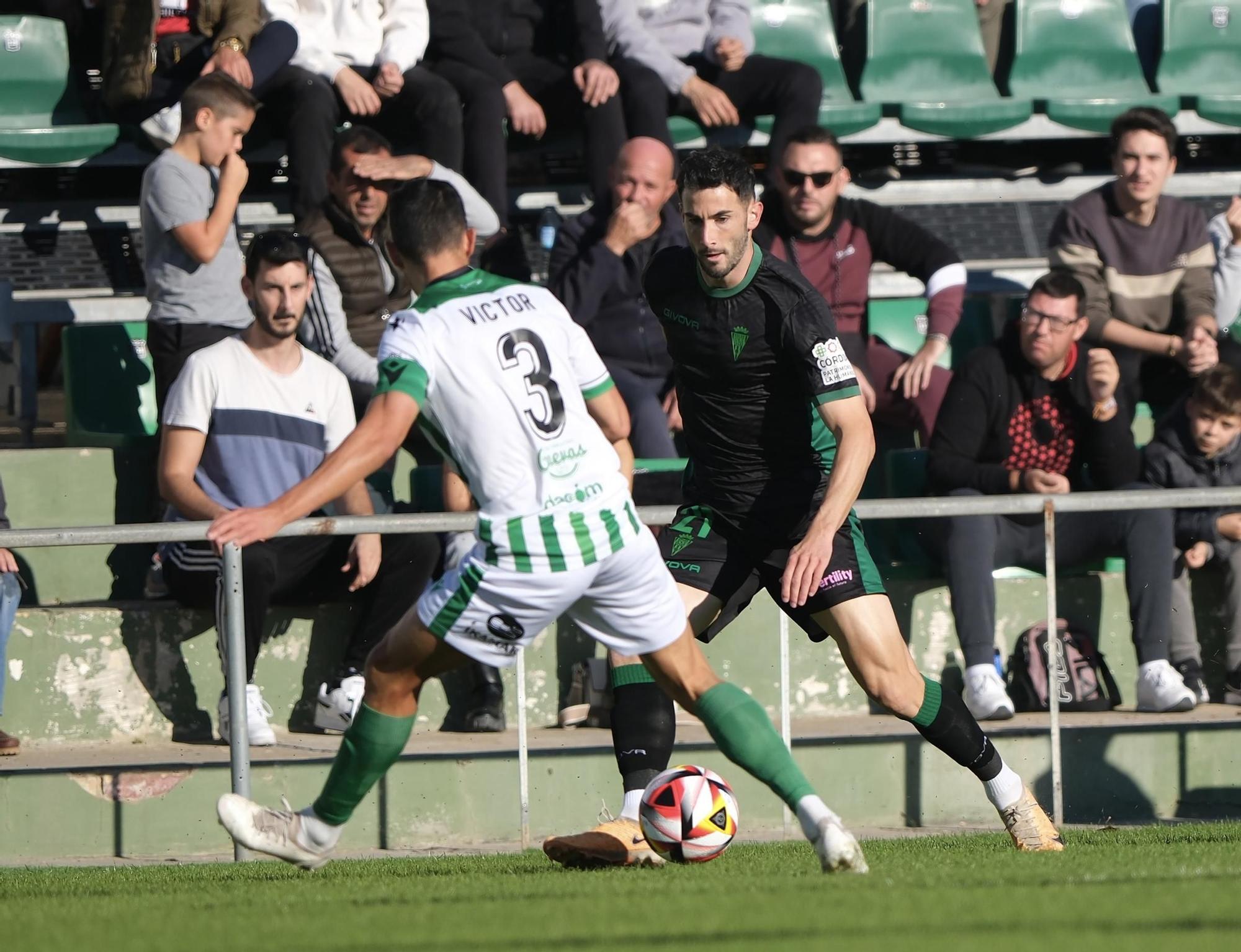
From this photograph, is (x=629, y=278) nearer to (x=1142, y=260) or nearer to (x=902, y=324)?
(x=902, y=324)

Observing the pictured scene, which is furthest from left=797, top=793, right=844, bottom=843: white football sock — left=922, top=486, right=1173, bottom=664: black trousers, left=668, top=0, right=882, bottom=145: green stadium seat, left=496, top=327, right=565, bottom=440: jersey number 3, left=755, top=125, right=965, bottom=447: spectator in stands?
left=668, top=0, right=882, bottom=145: green stadium seat

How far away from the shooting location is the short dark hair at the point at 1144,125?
8312 millimetres

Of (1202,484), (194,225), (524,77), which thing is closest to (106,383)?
(194,225)

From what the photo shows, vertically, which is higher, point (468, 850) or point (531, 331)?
point (531, 331)

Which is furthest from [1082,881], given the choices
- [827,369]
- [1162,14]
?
[1162,14]

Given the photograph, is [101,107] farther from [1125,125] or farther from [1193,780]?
[1193,780]

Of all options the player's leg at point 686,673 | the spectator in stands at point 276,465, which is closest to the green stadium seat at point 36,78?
the spectator in stands at point 276,465

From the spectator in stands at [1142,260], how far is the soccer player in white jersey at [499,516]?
174 inches

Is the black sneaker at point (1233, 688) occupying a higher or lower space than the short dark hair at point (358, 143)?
lower

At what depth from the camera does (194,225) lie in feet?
25.3

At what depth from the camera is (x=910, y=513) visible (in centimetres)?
609

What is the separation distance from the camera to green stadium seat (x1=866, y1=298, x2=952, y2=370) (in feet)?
29.0

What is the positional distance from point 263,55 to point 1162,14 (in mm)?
5932

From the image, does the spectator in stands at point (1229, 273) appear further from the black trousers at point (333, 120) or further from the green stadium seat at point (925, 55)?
the black trousers at point (333, 120)
